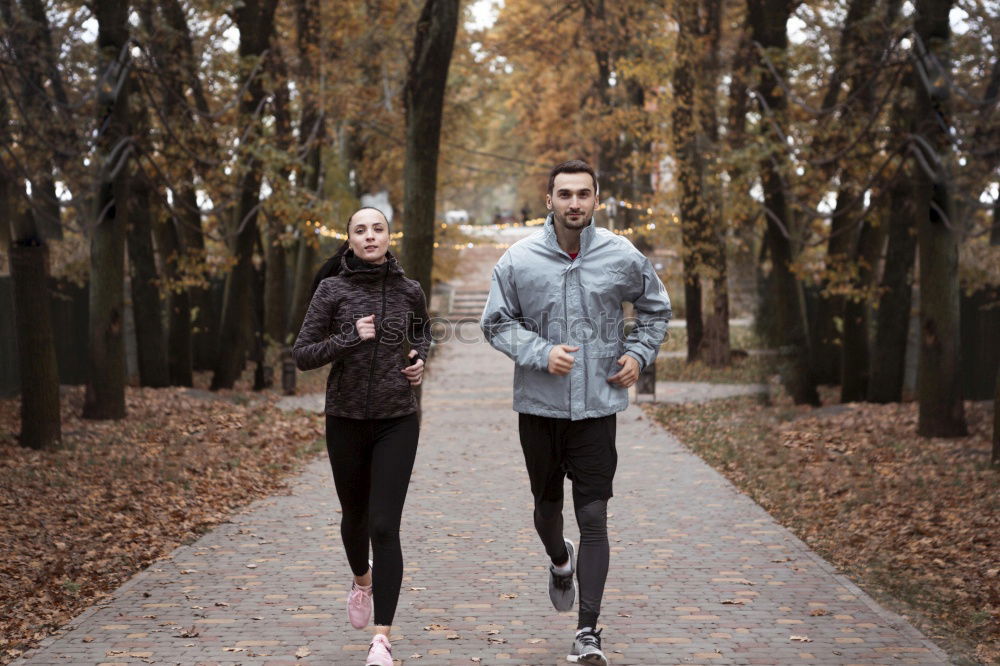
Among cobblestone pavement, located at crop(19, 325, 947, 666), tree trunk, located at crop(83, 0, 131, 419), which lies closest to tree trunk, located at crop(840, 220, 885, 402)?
cobblestone pavement, located at crop(19, 325, 947, 666)

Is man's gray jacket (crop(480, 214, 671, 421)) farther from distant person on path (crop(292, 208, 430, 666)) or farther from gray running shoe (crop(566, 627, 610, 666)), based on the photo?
gray running shoe (crop(566, 627, 610, 666))

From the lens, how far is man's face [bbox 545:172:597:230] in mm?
5758

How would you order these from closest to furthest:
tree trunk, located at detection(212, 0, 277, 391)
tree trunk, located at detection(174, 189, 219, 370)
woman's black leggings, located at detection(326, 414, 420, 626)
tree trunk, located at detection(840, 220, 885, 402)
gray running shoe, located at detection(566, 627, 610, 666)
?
gray running shoe, located at detection(566, 627, 610, 666), woman's black leggings, located at detection(326, 414, 420, 626), tree trunk, located at detection(840, 220, 885, 402), tree trunk, located at detection(212, 0, 277, 391), tree trunk, located at detection(174, 189, 219, 370)

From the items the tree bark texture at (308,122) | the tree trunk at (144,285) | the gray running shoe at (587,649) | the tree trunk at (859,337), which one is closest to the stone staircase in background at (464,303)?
the tree bark texture at (308,122)

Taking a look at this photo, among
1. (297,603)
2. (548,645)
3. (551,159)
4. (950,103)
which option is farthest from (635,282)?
(551,159)

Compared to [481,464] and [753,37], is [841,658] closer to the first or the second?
[481,464]

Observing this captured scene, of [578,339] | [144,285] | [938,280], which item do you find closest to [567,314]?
[578,339]

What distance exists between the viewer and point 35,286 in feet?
41.8

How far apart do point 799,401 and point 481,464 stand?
6.85 m

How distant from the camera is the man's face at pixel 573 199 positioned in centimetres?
576

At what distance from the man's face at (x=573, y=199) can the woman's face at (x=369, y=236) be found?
0.80 meters

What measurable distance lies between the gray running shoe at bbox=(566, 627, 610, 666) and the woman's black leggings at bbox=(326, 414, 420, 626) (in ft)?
2.73

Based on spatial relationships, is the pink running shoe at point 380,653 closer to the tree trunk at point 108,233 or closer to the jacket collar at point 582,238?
the jacket collar at point 582,238

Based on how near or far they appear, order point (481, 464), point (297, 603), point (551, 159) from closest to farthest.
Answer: point (297, 603)
point (481, 464)
point (551, 159)
